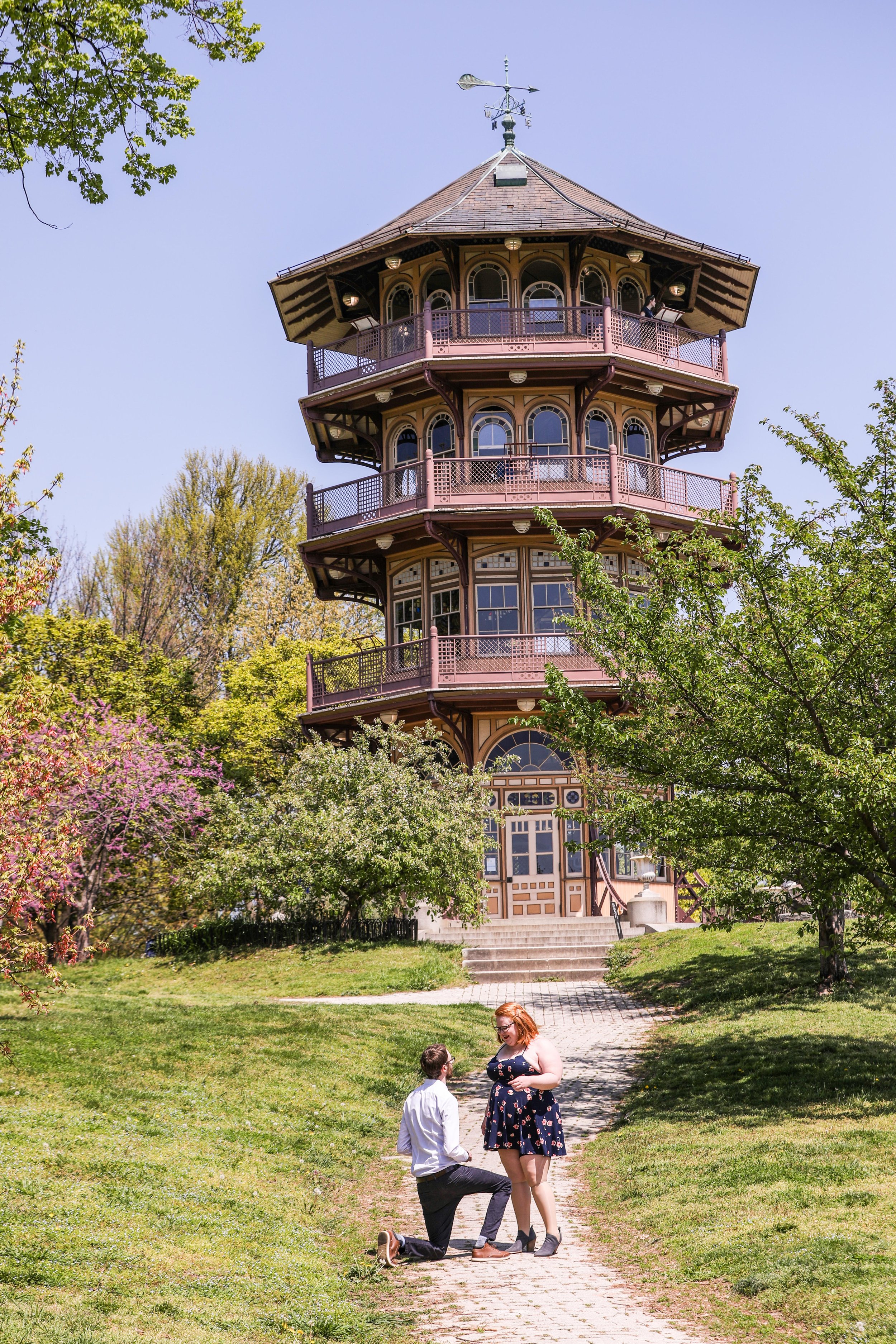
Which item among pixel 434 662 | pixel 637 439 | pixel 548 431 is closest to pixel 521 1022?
pixel 434 662

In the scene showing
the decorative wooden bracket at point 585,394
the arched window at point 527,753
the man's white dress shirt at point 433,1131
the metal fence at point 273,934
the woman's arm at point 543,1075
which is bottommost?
the man's white dress shirt at point 433,1131

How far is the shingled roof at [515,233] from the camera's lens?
30.4 m

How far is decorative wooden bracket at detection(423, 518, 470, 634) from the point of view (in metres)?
30.0

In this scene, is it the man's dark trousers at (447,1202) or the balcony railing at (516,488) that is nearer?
the man's dark trousers at (447,1202)

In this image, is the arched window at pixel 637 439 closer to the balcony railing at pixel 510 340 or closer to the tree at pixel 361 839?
the balcony railing at pixel 510 340

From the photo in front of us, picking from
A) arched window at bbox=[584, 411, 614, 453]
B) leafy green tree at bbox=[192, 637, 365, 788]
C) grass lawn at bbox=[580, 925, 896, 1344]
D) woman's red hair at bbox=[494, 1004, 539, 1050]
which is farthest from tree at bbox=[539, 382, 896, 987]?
leafy green tree at bbox=[192, 637, 365, 788]

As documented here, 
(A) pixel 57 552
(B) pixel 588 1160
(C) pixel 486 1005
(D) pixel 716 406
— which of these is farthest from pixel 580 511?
(B) pixel 588 1160

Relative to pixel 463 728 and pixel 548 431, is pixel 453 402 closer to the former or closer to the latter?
pixel 548 431

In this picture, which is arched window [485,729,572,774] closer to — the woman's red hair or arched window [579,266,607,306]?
arched window [579,266,607,306]

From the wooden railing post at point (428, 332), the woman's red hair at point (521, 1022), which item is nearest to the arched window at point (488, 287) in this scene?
the wooden railing post at point (428, 332)

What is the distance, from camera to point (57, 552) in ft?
43.8

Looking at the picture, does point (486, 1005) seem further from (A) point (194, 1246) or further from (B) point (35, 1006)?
(A) point (194, 1246)

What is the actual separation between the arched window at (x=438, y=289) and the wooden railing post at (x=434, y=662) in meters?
8.79

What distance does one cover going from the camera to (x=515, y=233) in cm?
3044
